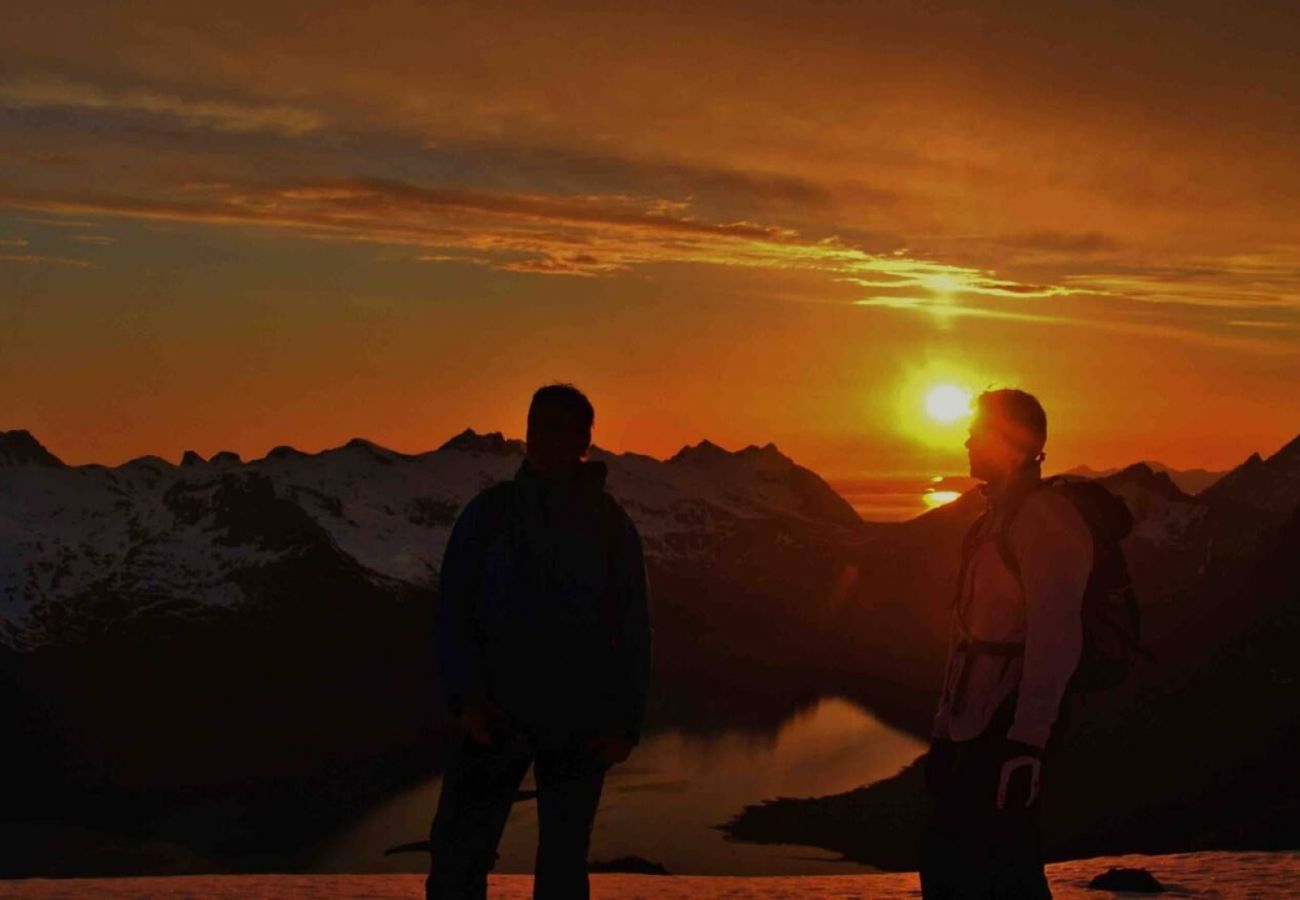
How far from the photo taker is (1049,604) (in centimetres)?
747

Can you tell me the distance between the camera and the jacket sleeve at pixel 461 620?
7602mm

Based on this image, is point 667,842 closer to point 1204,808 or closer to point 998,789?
point 1204,808

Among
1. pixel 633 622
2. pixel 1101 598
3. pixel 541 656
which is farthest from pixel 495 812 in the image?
pixel 1101 598

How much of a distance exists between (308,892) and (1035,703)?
9.51m

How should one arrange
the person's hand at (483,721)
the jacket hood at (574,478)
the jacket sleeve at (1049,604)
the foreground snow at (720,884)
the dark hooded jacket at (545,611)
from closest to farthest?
the jacket sleeve at (1049,604)
the person's hand at (483,721)
the dark hooded jacket at (545,611)
the jacket hood at (574,478)
the foreground snow at (720,884)

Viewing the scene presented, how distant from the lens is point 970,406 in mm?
8203

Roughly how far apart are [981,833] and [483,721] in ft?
8.51

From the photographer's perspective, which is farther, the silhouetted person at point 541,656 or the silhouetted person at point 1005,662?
the silhouetted person at point 541,656

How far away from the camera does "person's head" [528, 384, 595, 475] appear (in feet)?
25.4

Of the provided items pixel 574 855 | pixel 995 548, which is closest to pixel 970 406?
pixel 995 548

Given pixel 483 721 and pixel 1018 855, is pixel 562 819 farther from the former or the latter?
pixel 1018 855

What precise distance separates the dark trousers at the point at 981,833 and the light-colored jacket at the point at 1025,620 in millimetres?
110

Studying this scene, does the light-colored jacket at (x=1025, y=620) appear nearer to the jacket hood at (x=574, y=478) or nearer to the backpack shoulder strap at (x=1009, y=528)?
the backpack shoulder strap at (x=1009, y=528)

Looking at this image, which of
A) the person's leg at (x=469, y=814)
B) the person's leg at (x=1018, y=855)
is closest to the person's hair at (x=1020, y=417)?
the person's leg at (x=1018, y=855)
